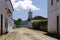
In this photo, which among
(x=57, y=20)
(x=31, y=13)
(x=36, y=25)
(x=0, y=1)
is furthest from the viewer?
(x=31, y=13)

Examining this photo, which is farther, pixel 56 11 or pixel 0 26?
pixel 56 11

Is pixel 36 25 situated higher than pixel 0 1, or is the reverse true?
pixel 0 1

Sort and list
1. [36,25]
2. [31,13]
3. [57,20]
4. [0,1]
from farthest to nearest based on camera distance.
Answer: [31,13] < [36,25] < [57,20] < [0,1]

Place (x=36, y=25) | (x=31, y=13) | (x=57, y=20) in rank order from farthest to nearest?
(x=31, y=13)
(x=36, y=25)
(x=57, y=20)

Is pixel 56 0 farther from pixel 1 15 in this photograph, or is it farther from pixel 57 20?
pixel 1 15

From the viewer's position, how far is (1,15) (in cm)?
2419

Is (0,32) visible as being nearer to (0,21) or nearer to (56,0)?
(0,21)

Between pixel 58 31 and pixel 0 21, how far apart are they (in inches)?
287

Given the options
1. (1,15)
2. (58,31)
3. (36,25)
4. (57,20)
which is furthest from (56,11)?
(36,25)

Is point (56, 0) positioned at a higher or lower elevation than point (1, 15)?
higher

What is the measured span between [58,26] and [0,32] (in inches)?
285

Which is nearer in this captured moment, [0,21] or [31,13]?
[0,21]

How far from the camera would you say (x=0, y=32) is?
23.2 metres

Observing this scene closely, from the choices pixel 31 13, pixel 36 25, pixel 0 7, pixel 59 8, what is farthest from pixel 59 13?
pixel 31 13
